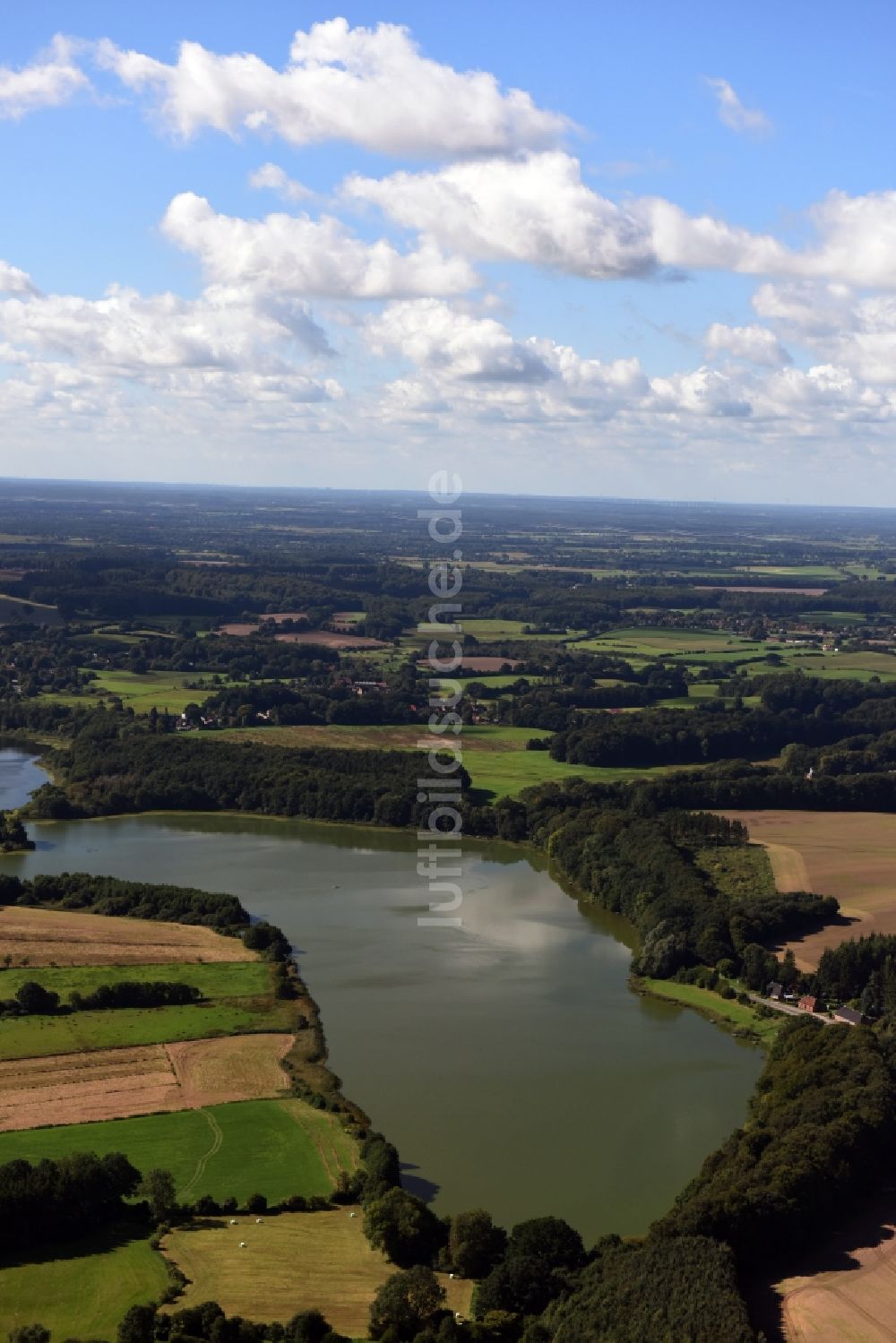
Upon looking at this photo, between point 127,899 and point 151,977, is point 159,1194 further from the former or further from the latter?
point 127,899

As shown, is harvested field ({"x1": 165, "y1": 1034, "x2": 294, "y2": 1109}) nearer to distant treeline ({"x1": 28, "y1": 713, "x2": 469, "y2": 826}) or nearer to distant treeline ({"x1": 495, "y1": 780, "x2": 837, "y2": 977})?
distant treeline ({"x1": 495, "y1": 780, "x2": 837, "y2": 977})

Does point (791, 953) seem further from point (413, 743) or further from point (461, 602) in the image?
point (461, 602)

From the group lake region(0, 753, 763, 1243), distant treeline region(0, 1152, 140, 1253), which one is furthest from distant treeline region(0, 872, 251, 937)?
distant treeline region(0, 1152, 140, 1253)

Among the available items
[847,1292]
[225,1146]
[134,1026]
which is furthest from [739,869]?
[847,1292]

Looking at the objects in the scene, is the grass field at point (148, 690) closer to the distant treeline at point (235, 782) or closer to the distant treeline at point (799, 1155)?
the distant treeline at point (235, 782)

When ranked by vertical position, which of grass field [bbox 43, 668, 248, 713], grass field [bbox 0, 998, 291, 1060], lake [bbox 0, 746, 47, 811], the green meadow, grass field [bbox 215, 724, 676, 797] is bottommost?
grass field [bbox 0, 998, 291, 1060]

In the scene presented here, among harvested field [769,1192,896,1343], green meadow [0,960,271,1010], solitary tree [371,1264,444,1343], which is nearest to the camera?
solitary tree [371,1264,444,1343]
